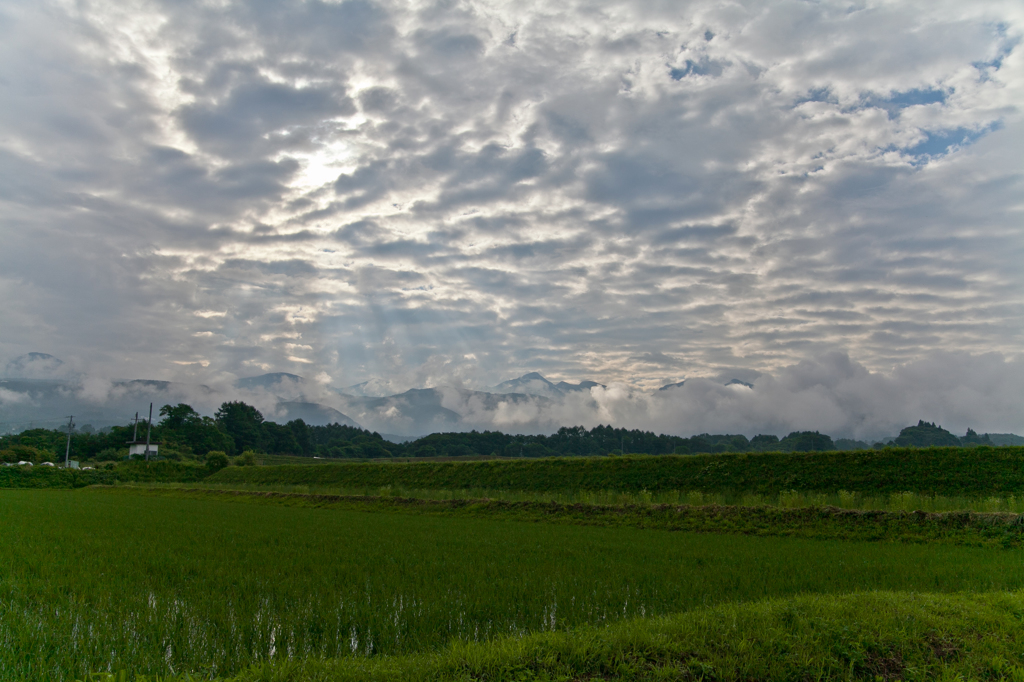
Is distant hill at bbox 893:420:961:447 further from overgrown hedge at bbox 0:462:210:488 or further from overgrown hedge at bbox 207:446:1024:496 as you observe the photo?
overgrown hedge at bbox 0:462:210:488

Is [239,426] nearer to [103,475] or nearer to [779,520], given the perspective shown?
[103,475]

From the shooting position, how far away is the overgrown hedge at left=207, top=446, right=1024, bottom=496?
2433cm

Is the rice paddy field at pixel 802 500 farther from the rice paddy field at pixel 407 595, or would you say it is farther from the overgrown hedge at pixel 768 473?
the rice paddy field at pixel 407 595

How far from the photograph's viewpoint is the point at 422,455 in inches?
4801

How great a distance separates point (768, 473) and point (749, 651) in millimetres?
26584

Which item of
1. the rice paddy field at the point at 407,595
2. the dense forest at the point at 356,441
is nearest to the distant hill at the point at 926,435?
the dense forest at the point at 356,441

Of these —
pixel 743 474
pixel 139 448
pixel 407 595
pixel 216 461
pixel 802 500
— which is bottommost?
pixel 216 461

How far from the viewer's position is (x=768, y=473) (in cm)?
2964

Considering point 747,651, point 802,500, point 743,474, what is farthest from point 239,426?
point 747,651

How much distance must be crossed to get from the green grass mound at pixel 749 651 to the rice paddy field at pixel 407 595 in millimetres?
39

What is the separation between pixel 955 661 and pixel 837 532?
13334 millimetres

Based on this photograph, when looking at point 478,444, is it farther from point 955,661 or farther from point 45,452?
point 955,661

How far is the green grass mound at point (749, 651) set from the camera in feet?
17.5

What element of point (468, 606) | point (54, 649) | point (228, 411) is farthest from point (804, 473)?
point (228, 411)
